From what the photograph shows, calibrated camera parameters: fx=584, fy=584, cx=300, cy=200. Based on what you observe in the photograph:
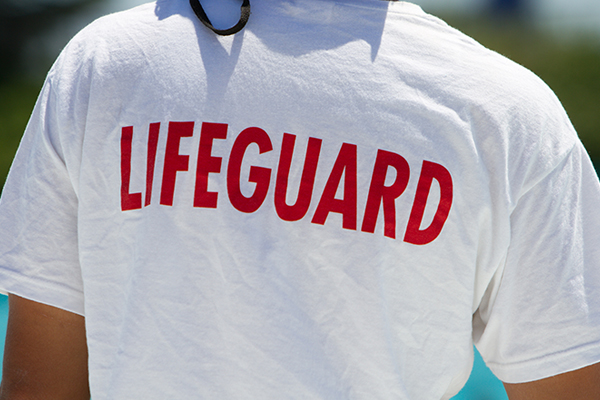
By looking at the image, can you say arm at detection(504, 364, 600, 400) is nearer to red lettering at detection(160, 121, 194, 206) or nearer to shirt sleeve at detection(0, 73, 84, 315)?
red lettering at detection(160, 121, 194, 206)

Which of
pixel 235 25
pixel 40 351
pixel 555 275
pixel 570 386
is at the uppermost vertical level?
pixel 235 25

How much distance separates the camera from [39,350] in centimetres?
78

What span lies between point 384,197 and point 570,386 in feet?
1.08

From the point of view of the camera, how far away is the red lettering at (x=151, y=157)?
68 centimetres

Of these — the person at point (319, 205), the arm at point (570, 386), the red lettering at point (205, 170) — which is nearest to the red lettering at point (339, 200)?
the person at point (319, 205)

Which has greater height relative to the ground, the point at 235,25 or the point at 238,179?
the point at 235,25

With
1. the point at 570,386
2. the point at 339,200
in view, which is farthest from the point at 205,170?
the point at 570,386

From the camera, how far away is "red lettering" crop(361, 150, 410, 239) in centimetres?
65

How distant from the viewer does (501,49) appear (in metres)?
7.89

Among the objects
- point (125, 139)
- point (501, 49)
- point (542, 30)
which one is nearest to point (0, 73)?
point (501, 49)

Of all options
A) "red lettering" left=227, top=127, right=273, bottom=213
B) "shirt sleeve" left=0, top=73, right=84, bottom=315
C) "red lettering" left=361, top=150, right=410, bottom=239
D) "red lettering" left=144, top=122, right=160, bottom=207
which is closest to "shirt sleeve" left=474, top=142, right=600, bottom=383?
"red lettering" left=361, top=150, right=410, bottom=239

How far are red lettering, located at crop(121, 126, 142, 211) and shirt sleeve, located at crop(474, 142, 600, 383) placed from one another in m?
0.44

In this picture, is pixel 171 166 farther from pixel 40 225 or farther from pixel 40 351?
pixel 40 351

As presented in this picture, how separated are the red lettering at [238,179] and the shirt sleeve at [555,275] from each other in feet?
0.96
